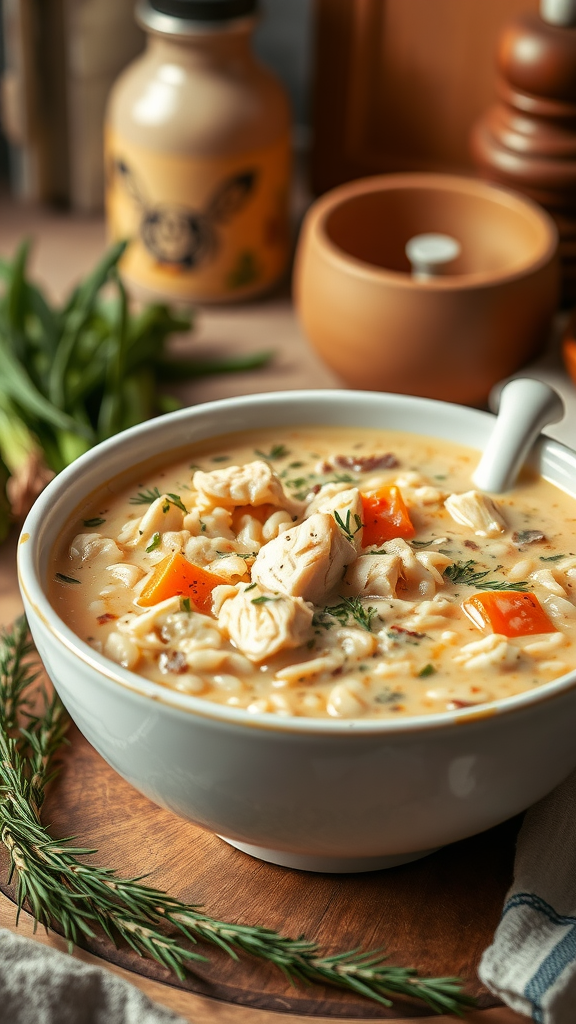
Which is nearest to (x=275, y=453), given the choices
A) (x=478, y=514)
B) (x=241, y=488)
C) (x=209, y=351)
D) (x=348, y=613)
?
(x=241, y=488)

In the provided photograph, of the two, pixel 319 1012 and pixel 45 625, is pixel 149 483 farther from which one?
pixel 319 1012

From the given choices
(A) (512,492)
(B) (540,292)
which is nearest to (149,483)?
(A) (512,492)

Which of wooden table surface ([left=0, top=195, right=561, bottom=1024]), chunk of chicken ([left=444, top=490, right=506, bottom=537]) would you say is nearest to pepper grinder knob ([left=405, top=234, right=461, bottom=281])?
wooden table surface ([left=0, top=195, right=561, bottom=1024])

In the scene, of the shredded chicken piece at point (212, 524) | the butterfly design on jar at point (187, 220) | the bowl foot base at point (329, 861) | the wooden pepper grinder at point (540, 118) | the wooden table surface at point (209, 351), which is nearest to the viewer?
the wooden table surface at point (209, 351)

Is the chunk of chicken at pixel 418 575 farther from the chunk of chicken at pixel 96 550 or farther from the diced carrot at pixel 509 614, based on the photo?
the chunk of chicken at pixel 96 550

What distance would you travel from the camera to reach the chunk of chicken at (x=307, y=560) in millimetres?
1568

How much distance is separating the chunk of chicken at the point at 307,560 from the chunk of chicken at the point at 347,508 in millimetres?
56

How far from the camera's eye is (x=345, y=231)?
2822mm

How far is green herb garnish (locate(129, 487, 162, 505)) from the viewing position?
187cm

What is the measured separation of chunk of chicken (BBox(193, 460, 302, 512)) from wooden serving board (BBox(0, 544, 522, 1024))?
464 millimetres

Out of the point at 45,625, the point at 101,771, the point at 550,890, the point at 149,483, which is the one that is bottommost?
the point at 101,771

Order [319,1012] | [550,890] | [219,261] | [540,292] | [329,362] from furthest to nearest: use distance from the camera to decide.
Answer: [219,261]
[329,362]
[540,292]
[550,890]
[319,1012]

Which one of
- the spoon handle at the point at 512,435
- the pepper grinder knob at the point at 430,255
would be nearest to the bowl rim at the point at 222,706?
the spoon handle at the point at 512,435

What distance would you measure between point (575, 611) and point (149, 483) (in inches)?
29.0
